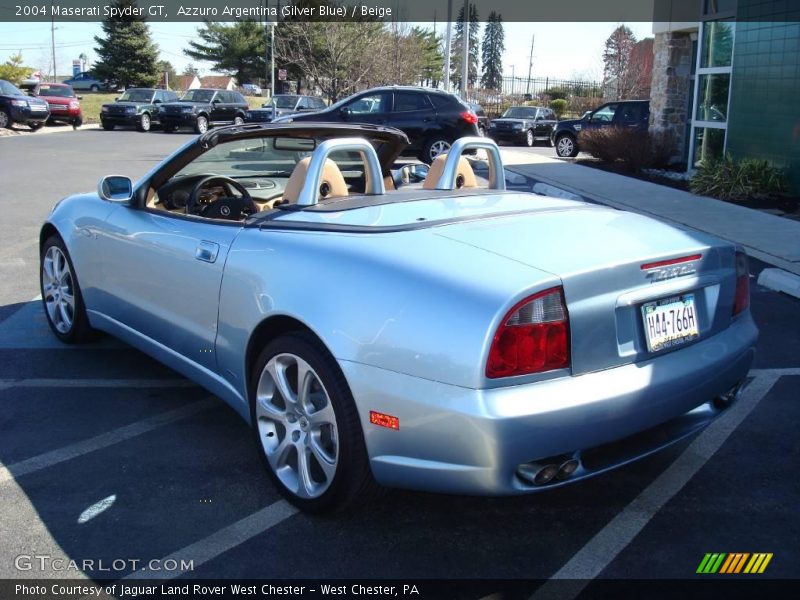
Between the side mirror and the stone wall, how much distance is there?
53.1 ft

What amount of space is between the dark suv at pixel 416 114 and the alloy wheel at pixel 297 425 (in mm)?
15658

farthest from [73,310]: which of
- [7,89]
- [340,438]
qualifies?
[7,89]

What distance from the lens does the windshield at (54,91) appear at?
116 ft

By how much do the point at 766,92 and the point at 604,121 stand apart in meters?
9.60

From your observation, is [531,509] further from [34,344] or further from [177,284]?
[34,344]

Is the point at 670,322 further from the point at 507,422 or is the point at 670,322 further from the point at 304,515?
the point at 304,515

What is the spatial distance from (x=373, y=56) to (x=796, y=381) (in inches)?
→ 1701

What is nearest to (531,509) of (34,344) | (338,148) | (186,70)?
(338,148)

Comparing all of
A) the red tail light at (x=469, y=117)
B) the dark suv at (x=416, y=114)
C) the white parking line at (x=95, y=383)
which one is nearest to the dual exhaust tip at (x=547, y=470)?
the white parking line at (x=95, y=383)

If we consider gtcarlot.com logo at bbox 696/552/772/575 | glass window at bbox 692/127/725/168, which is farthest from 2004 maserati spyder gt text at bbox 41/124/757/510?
glass window at bbox 692/127/725/168

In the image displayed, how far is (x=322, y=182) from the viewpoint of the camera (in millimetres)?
4277

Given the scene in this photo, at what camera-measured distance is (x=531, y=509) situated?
3451 millimetres

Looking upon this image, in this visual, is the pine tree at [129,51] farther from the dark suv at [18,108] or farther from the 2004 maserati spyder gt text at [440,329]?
the 2004 maserati spyder gt text at [440,329]

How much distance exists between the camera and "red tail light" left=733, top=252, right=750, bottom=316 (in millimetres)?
3689
